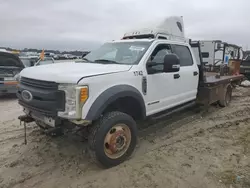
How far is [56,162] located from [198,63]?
4.36 meters

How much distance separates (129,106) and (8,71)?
6131 millimetres

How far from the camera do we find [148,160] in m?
3.92

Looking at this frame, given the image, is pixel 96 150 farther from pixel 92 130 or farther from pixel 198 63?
pixel 198 63

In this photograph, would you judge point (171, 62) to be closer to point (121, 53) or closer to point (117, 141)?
point (121, 53)

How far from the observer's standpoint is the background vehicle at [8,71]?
834 centimetres

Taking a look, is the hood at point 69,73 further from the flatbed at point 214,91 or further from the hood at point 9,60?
the hood at point 9,60

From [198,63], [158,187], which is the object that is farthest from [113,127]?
[198,63]

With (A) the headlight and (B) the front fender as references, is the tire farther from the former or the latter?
(A) the headlight

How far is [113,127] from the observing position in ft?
12.0

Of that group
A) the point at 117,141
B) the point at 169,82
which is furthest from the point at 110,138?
the point at 169,82

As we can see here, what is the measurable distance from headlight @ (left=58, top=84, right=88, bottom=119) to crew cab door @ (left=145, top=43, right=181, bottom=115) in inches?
55.3

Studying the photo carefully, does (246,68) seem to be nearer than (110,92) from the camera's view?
No

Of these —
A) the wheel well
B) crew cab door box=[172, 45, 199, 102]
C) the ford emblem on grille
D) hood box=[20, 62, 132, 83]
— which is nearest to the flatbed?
crew cab door box=[172, 45, 199, 102]

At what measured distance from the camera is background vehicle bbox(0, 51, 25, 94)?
8.34 meters
